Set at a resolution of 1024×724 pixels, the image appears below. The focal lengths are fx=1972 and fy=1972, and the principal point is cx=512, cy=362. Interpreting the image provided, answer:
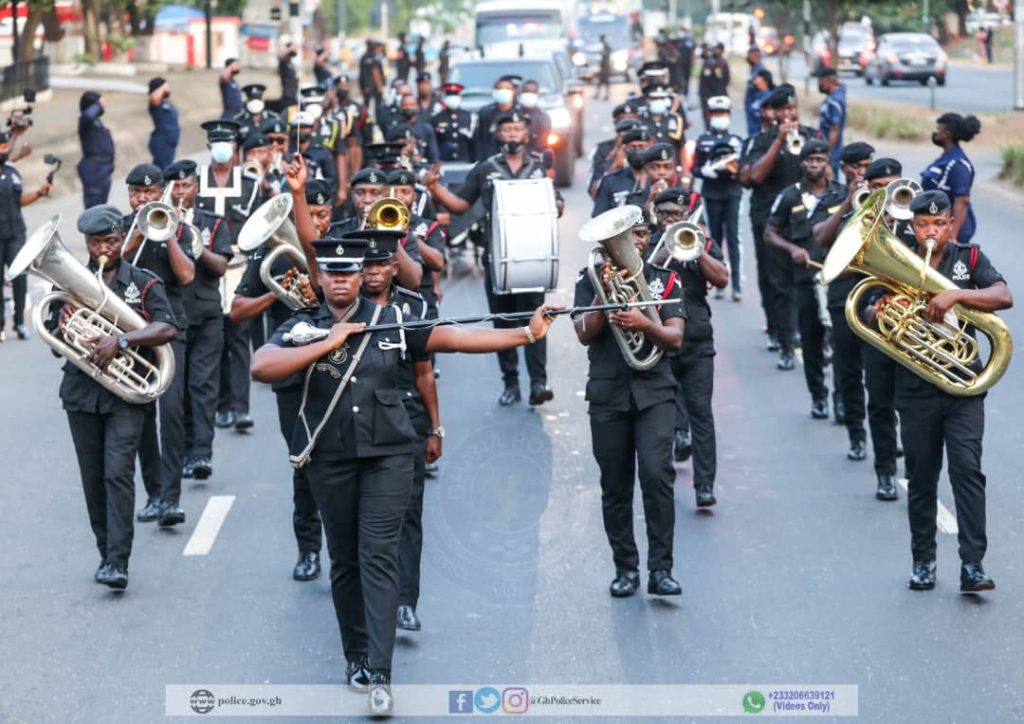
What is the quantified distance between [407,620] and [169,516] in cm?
248

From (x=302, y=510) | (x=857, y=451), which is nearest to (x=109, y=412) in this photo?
(x=302, y=510)

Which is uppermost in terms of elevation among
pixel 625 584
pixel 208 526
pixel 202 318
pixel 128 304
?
pixel 128 304

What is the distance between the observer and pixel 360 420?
26.4 ft

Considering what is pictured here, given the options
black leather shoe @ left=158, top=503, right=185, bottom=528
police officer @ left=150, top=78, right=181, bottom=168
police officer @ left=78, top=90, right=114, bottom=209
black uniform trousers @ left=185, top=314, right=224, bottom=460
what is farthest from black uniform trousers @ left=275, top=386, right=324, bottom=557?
police officer @ left=150, top=78, right=181, bottom=168

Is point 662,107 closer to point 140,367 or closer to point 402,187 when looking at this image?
point 402,187

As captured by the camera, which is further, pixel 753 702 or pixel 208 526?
pixel 208 526

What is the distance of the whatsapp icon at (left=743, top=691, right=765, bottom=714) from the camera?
8.16 metres

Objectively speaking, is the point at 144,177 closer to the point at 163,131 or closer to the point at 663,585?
the point at 663,585

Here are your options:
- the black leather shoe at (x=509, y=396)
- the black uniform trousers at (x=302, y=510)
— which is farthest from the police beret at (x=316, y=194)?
the black leather shoe at (x=509, y=396)

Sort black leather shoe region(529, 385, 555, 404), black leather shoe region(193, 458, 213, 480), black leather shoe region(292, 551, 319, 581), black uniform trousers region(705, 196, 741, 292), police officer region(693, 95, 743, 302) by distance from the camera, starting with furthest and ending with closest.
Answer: black uniform trousers region(705, 196, 741, 292), police officer region(693, 95, 743, 302), black leather shoe region(529, 385, 555, 404), black leather shoe region(193, 458, 213, 480), black leather shoe region(292, 551, 319, 581)

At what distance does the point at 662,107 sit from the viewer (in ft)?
63.8

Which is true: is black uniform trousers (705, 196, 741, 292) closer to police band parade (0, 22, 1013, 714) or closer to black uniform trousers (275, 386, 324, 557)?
police band parade (0, 22, 1013, 714)

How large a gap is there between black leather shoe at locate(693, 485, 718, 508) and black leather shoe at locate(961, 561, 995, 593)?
2.14 m

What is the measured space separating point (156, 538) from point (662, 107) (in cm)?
974
